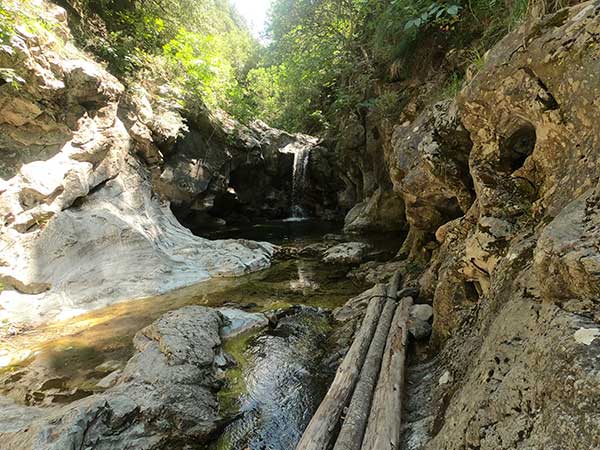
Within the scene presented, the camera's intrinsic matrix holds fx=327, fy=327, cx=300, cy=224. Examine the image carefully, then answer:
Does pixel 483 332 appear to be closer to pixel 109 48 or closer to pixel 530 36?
pixel 530 36

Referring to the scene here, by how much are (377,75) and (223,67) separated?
24.6ft

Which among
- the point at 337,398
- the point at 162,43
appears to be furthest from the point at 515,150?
the point at 162,43

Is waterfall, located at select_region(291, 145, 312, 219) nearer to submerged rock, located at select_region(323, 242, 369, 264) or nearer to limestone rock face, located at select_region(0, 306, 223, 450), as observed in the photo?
submerged rock, located at select_region(323, 242, 369, 264)

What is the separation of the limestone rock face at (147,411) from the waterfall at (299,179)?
1697cm

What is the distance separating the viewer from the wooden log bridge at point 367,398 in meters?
2.67

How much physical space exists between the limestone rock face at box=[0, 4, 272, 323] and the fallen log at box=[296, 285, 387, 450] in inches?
220

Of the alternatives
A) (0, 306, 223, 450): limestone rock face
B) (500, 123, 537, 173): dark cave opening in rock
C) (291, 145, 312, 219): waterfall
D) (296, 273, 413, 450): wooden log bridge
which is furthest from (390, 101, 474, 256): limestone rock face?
(291, 145, 312, 219): waterfall

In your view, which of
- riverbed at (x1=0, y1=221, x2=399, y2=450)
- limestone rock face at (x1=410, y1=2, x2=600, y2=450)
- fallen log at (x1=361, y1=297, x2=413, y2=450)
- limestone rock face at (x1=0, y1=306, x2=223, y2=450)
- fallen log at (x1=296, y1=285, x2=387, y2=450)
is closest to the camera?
limestone rock face at (x1=410, y1=2, x2=600, y2=450)

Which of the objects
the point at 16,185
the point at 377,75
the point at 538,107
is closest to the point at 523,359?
the point at 538,107

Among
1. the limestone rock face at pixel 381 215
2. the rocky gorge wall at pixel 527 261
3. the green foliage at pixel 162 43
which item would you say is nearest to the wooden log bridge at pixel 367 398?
the rocky gorge wall at pixel 527 261

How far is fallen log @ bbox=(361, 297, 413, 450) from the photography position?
2586 millimetres

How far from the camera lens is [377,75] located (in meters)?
11.5

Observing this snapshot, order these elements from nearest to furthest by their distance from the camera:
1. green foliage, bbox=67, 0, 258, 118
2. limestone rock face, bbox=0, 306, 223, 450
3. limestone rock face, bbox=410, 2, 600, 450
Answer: limestone rock face, bbox=410, 2, 600, 450 < limestone rock face, bbox=0, 306, 223, 450 < green foliage, bbox=67, 0, 258, 118

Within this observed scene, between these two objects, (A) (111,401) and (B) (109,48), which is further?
(B) (109,48)
